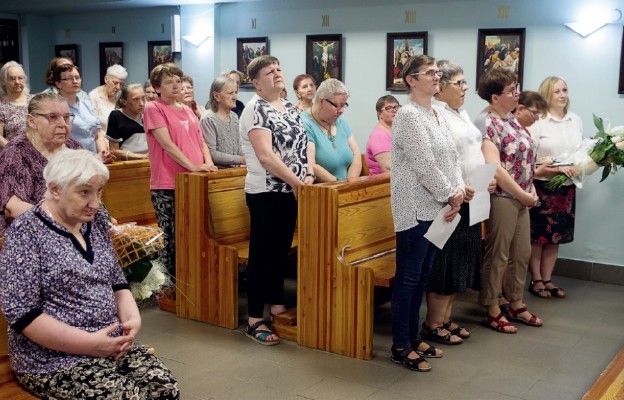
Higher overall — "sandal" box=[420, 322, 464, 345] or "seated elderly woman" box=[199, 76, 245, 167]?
"seated elderly woman" box=[199, 76, 245, 167]

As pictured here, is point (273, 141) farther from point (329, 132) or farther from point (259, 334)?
point (259, 334)

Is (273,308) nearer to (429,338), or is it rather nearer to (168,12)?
(429,338)

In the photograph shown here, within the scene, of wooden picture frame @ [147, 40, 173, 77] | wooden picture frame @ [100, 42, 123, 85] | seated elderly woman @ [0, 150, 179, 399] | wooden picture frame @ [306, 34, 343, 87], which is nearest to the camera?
seated elderly woman @ [0, 150, 179, 399]

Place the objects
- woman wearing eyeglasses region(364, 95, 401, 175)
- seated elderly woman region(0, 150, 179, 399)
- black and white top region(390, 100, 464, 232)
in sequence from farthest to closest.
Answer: woman wearing eyeglasses region(364, 95, 401, 175) < black and white top region(390, 100, 464, 232) < seated elderly woman region(0, 150, 179, 399)

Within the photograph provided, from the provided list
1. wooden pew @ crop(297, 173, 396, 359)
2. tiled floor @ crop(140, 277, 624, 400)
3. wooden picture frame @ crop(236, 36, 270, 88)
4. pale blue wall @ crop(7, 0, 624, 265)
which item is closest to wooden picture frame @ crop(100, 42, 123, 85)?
pale blue wall @ crop(7, 0, 624, 265)

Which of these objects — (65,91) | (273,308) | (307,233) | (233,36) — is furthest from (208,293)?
(233,36)

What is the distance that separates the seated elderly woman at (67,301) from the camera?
266cm

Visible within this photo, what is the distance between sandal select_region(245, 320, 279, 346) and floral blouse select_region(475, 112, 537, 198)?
1690 millimetres

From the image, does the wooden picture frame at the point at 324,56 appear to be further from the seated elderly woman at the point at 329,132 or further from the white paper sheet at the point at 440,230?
the white paper sheet at the point at 440,230

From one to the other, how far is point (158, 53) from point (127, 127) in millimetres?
3920

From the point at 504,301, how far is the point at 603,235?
1.75m

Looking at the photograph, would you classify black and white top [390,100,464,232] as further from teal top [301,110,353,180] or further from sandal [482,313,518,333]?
sandal [482,313,518,333]

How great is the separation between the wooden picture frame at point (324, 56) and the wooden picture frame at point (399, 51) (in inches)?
22.7

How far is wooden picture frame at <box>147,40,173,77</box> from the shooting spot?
9.82 m
